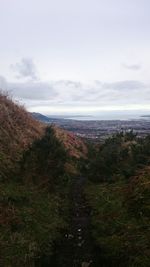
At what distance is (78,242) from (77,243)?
0.43 ft

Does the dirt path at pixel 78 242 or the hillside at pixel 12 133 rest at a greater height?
the hillside at pixel 12 133

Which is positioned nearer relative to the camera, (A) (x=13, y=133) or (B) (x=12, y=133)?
(B) (x=12, y=133)

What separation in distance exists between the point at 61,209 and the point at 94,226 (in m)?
3.83

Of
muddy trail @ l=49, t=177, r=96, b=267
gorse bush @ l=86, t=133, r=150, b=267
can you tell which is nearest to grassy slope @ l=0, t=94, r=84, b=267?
muddy trail @ l=49, t=177, r=96, b=267

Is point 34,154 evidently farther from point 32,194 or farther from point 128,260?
point 128,260

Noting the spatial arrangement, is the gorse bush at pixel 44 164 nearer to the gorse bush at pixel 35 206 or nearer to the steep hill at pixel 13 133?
the gorse bush at pixel 35 206

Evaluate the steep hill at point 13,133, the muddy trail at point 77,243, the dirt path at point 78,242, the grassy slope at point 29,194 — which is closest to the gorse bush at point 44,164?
the grassy slope at point 29,194

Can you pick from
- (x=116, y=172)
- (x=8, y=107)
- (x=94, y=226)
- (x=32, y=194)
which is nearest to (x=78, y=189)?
(x=116, y=172)

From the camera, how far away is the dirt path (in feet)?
47.0

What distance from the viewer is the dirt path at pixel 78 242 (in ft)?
47.0

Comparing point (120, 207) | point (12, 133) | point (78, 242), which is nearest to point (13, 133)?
point (12, 133)

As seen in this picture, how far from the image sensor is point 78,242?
16469 mm

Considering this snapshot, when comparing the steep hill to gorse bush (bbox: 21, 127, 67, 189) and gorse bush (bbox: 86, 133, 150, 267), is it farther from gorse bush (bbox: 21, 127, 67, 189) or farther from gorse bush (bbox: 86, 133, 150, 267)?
gorse bush (bbox: 86, 133, 150, 267)

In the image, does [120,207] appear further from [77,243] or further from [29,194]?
[29,194]
